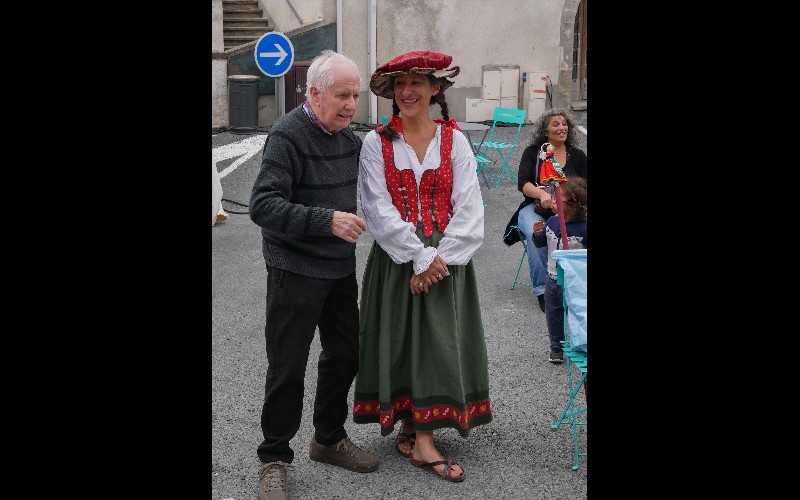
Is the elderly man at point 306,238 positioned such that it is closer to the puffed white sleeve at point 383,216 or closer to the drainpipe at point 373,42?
the puffed white sleeve at point 383,216

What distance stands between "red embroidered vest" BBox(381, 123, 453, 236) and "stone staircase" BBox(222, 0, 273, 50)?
15547 millimetres

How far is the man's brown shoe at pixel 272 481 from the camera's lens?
405 centimetres

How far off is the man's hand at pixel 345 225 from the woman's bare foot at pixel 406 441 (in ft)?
3.70

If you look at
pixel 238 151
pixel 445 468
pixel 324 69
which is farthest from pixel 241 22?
pixel 445 468

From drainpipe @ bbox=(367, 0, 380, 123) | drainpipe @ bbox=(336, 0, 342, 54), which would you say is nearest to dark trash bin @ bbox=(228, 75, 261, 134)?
drainpipe @ bbox=(336, 0, 342, 54)

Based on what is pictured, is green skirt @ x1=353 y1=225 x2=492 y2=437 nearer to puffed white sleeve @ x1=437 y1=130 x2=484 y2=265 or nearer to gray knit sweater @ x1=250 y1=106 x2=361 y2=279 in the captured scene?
puffed white sleeve @ x1=437 y1=130 x2=484 y2=265

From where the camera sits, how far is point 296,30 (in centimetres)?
1814

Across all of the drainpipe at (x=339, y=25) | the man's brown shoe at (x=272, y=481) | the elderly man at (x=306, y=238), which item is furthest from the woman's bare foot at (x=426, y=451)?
the drainpipe at (x=339, y=25)

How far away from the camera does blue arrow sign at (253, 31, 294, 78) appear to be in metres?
11.0

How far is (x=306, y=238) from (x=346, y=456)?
101 centimetres

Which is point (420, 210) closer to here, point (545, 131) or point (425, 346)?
point (425, 346)
